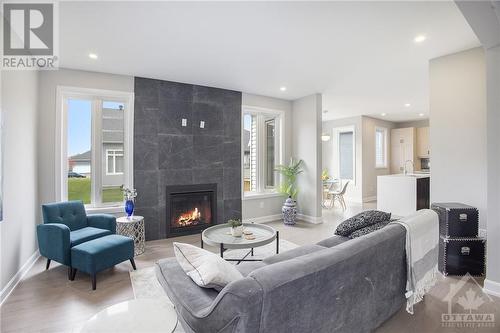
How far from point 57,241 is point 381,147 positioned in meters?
9.45

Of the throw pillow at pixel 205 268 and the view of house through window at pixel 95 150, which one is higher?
the view of house through window at pixel 95 150

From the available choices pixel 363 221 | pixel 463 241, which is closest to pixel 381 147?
pixel 463 241

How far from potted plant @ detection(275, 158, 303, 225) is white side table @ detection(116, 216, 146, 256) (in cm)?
290

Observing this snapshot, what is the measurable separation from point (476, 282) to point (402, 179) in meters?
3.16

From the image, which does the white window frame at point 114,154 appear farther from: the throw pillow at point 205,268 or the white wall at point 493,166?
the white wall at point 493,166

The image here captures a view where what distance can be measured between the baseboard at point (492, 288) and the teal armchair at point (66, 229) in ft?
14.2

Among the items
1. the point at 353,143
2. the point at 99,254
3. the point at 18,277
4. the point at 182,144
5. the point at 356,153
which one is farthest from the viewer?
the point at 353,143

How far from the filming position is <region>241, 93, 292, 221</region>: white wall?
552 centimetres

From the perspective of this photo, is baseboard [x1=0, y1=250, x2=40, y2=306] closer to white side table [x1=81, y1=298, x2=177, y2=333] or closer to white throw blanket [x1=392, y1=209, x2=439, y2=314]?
white side table [x1=81, y1=298, x2=177, y2=333]

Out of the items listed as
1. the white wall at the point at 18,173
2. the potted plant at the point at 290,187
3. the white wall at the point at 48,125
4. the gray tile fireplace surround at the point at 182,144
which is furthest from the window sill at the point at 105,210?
the potted plant at the point at 290,187

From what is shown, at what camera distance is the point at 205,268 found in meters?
1.48

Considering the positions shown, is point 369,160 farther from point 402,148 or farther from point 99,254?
point 99,254

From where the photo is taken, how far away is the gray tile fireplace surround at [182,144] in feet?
14.4

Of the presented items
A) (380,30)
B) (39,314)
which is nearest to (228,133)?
(380,30)
